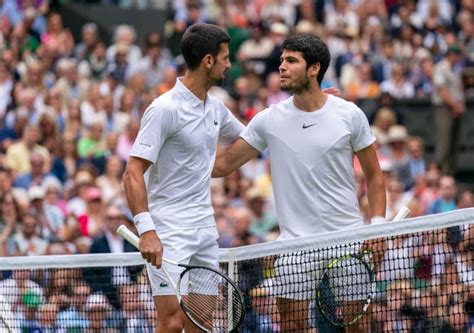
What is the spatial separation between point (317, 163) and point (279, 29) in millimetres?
12815

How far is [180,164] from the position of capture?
32.3 ft

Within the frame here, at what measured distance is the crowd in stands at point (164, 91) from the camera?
16.5m

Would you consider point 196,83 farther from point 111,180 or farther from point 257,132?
point 111,180

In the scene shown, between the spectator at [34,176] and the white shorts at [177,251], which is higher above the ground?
the spectator at [34,176]

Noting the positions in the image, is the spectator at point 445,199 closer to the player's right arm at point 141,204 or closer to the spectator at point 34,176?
the spectator at point 34,176

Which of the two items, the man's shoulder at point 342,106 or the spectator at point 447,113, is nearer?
the man's shoulder at point 342,106

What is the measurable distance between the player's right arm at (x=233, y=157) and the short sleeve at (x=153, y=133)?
2.71 ft

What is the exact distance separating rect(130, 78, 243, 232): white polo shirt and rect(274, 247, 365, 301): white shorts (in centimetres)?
62

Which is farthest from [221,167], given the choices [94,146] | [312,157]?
[94,146]

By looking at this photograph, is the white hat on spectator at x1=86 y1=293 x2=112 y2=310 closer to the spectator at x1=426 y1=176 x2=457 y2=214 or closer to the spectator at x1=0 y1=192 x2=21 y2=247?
the spectator at x1=0 y1=192 x2=21 y2=247

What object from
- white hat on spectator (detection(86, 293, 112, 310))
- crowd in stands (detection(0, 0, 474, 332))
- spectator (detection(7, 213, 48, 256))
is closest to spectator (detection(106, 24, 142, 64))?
crowd in stands (detection(0, 0, 474, 332))

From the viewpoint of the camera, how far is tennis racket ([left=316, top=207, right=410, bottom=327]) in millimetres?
9766

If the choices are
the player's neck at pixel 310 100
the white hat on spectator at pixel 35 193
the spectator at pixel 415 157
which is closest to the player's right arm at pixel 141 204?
the player's neck at pixel 310 100

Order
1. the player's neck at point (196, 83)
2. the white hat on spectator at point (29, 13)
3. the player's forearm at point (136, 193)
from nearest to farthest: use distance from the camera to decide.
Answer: the player's forearm at point (136, 193) → the player's neck at point (196, 83) → the white hat on spectator at point (29, 13)
